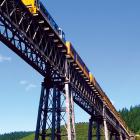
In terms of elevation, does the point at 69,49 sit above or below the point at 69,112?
above

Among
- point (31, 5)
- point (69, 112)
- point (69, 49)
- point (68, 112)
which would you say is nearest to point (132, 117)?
point (69, 49)

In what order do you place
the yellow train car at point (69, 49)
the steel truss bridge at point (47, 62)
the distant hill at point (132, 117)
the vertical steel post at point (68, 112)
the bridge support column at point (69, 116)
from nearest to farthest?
the steel truss bridge at point (47, 62)
the vertical steel post at point (68, 112)
the bridge support column at point (69, 116)
the yellow train car at point (69, 49)
the distant hill at point (132, 117)

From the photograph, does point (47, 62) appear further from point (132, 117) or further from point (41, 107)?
point (132, 117)

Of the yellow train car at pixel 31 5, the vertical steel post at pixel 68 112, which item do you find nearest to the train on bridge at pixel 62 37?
the yellow train car at pixel 31 5

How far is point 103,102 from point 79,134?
135945 mm

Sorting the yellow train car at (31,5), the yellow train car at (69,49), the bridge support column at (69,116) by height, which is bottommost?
the bridge support column at (69,116)

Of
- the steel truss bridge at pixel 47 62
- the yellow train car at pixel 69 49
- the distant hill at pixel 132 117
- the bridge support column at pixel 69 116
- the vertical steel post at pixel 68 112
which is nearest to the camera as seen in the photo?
the steel truss bridge at pixel 47 62

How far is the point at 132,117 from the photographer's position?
172125 mm

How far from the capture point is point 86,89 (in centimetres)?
Result: 4059

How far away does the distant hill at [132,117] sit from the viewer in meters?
159

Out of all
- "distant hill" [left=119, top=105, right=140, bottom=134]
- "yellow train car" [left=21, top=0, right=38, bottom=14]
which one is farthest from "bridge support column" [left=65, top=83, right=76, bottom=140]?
"distant hill" [left=119, top=105, right=140, bottom=134]

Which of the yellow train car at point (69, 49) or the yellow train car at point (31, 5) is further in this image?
the yellow train car at point (69, 49)

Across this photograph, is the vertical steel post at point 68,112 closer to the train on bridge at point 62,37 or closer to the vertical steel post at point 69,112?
the vertical steel post at point 69,112

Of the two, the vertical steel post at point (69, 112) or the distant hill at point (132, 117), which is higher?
the distant hill at point (132, 117)
